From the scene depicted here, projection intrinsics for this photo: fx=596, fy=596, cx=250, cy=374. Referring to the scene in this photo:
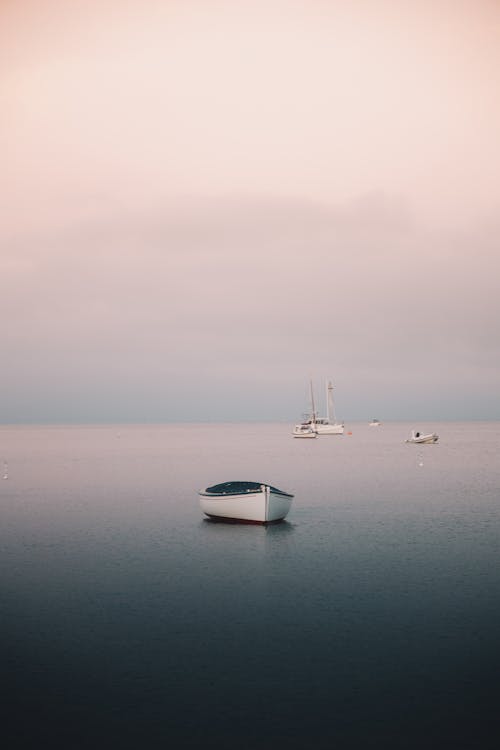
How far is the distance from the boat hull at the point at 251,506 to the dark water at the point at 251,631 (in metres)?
1.19

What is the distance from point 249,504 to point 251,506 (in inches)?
8.9

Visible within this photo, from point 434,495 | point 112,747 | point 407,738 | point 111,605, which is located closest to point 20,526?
point 111,605

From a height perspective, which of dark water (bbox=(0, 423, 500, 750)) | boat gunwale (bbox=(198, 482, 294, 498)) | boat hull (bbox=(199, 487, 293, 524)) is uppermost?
boat gunwale (bbox=(198, 482, 294, 498))

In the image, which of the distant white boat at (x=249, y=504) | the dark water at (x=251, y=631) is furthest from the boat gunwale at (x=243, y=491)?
the dark water at (x=251, y=631)

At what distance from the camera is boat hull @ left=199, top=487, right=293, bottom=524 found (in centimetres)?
4725

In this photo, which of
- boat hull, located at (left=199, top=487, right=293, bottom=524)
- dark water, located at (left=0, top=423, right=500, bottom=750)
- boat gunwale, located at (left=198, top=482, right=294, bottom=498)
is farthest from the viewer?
boat gunwale, located at (left=198, top=482, right=294, bottom=498)

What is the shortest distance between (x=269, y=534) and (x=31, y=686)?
27.8 m

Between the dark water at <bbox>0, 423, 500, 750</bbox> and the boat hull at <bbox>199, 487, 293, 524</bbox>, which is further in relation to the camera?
the boat hull at <bbox>199, 487, 293, 524</bbox>

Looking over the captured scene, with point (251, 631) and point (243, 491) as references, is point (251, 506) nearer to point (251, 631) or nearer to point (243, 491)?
point (243, 491)

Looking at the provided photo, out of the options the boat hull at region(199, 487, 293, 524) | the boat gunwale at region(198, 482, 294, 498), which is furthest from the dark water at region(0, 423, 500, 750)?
the boat gunwale at region(198, 482, 294, 498)

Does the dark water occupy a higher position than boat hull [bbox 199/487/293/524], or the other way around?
boat hull [bbox 199/487/293/524]

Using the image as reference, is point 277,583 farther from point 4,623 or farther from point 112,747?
point 112,747

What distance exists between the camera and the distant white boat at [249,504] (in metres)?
47.3

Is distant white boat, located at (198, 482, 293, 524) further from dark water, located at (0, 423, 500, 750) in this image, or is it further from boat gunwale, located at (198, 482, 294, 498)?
dark water, located at (0, 423, 500, 750)
